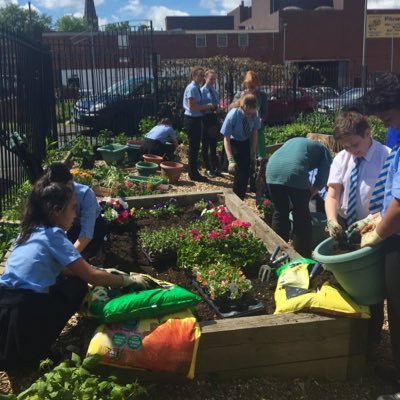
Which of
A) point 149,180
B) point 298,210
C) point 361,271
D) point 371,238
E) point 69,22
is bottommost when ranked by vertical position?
point 149,180

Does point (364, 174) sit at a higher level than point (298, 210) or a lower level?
higher

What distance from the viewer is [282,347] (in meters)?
2.91

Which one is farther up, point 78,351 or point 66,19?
point 66,19

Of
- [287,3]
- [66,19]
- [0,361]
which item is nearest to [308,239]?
[0,361]

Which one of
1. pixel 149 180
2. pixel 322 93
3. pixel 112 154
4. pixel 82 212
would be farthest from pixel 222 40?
pixel 82 212

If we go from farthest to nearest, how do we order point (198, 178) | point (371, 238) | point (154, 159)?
point (154, 159) < point (198, 178) < point (371, 238)

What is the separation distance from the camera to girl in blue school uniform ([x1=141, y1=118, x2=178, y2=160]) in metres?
9.56

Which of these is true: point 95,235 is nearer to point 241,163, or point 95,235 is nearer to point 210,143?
point 241,163

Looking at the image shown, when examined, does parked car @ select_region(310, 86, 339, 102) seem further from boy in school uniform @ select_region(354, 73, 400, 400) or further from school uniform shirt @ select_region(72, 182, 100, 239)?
boy in school uniform @ select_region(354, 73, 400, 400)

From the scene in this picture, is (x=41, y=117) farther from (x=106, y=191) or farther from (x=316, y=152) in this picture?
(x=316, y=152)

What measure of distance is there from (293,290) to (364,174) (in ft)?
2.92

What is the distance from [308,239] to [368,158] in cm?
160

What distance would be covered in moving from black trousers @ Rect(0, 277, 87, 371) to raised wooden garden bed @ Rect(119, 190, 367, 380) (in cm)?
49

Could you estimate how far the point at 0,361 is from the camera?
278 centimetres
